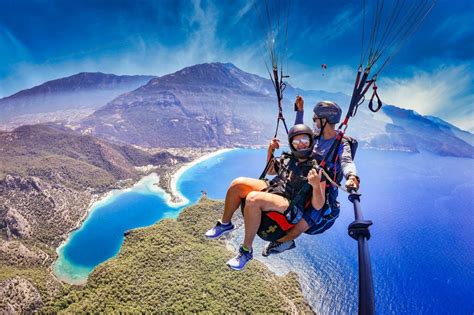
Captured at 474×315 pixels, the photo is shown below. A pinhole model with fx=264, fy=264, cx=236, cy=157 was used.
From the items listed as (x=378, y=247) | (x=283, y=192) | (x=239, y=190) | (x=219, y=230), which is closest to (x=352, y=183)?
(x=283, y=192)

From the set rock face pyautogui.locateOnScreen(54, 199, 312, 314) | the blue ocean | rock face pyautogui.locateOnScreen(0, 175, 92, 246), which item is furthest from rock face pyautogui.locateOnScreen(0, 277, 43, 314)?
rock face pyautogui.locateOnScreen(0, 175, 92, 246)

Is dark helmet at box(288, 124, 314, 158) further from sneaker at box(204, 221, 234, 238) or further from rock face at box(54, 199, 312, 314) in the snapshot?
rock face at box(54, 199, 312, 314)

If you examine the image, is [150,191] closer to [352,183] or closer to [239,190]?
[239,190]

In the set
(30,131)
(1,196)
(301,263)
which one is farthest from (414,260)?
(30,131)

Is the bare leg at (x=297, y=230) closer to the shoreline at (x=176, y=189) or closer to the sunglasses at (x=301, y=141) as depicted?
the sunglasses at (x=301, y=141)

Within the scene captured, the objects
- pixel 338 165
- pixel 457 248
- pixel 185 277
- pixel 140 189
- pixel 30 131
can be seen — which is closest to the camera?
pixel 338 165

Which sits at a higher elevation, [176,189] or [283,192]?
[283,192]

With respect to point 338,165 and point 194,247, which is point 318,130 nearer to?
Answer: point 338,165
